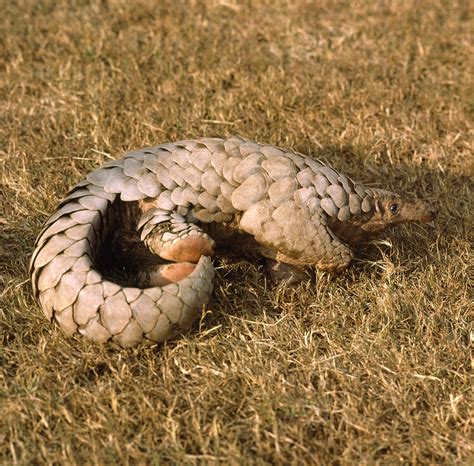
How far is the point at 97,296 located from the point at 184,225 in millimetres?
503

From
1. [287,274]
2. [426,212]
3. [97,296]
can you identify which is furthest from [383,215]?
[97,296]

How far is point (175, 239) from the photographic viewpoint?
121 inches

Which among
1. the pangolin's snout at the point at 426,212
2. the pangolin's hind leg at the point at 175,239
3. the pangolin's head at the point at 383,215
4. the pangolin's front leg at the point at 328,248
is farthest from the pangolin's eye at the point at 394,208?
the pangolin's hind leg at the point at 175,239

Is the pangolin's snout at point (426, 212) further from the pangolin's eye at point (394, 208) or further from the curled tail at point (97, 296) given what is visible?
the curled tail at point (97, 296)

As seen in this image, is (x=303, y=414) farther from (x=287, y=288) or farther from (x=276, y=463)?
(x=287, y=288)

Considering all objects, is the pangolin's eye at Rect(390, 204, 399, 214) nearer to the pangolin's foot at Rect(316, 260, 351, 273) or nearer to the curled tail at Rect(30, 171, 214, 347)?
the pangolin's foot at Rect(316, 260, 351, 273)

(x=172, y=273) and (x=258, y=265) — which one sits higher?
(x=172, y=273)

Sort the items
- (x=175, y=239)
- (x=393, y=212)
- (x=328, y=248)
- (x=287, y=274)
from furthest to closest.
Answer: (x=393, y=212) → (x=287, y=274) → (x=328, y=248) → (x=175, y=239)

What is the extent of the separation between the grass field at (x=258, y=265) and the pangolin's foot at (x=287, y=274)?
78mm

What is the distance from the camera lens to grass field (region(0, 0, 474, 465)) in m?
2.76

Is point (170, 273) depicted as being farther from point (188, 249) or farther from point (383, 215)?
Result: point (383, 215)

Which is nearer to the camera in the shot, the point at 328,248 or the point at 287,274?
the point at 328,248

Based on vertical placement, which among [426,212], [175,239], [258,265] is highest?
[175,239]

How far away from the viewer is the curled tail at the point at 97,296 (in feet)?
9.37
